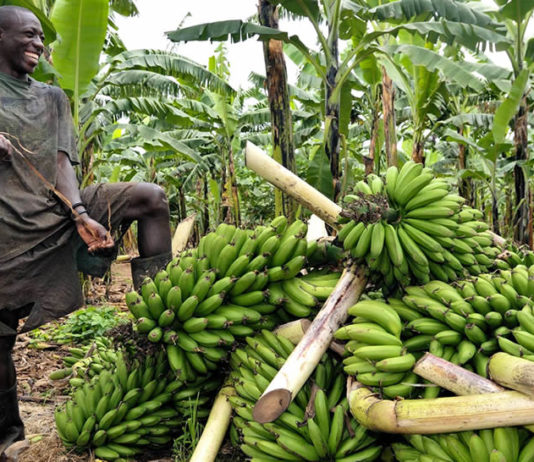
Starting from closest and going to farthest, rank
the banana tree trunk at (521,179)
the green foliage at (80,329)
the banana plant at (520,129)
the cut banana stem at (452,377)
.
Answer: the cut banana stem at (452,377) → the green foliage at (80,329) → the banana plant at (520,129) → the banana tree trunk at (521,179)

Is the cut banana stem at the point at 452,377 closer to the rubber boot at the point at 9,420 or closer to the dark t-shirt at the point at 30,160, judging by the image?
the dark t-shirt at the point at 30,160

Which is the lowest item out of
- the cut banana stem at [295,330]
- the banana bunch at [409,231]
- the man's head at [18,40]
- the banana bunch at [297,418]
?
the banana bunch at [297,418]

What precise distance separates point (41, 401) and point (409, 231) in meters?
2.62

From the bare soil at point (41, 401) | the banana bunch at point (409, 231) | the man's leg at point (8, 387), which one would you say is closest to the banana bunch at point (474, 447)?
the banana bunch at point (409, 231)

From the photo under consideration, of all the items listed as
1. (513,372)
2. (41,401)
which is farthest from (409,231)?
(41,401)

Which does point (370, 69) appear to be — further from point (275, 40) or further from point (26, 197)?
point (26, 197)

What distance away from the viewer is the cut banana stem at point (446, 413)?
1.48 meters

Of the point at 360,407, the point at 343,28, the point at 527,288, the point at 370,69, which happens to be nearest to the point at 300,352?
the point at 360,407

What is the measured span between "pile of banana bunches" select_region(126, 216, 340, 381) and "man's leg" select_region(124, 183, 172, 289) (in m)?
0.23

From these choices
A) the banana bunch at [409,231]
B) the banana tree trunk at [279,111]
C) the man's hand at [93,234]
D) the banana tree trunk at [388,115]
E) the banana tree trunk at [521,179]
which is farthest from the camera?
the banana tree trunk at [388,115]

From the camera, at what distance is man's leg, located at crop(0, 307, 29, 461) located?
7.79ft

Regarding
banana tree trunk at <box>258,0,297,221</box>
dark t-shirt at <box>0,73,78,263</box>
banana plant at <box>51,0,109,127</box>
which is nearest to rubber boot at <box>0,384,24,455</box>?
dark t-shirt at <box>0,73,78,263</box>

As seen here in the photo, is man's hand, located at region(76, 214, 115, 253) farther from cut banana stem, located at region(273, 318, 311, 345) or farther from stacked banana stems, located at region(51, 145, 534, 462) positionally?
cut banana stem, located at region(273, 318, 311, 345)

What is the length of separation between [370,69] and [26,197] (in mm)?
5424
